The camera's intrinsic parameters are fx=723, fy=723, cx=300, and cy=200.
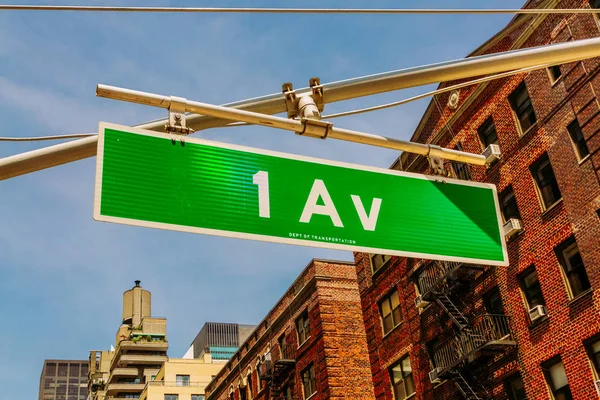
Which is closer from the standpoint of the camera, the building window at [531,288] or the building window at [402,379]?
the building window at [531,288]

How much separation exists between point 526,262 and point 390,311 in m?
10.0

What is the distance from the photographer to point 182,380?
86.2 metres

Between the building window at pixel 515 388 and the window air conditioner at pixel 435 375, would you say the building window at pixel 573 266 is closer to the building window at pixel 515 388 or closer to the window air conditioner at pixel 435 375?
the building window at pixel 515 388

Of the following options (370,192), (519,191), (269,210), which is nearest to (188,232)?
(269,210)

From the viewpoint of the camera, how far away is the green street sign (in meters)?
4.96

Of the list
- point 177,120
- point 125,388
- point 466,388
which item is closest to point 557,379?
point 466,388

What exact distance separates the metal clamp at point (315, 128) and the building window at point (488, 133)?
23.5 meters

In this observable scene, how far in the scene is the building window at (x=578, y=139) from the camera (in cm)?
2306

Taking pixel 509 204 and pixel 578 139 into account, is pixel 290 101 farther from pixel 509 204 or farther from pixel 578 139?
pixel 509 204

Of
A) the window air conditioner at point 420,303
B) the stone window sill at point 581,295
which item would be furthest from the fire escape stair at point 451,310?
the stone window sill at point 581,295

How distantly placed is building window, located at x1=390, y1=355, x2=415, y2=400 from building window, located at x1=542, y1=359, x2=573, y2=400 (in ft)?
27.8

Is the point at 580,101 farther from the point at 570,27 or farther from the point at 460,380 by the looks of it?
the point at 460,380

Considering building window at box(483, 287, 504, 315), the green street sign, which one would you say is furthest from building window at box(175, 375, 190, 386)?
the green street sign

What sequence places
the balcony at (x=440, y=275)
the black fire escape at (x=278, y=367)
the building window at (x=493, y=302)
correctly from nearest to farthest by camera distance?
the building window at (x=493, y=302), the balcony at (x=440, y=275), the black fire escape at (x=278, y=367)
